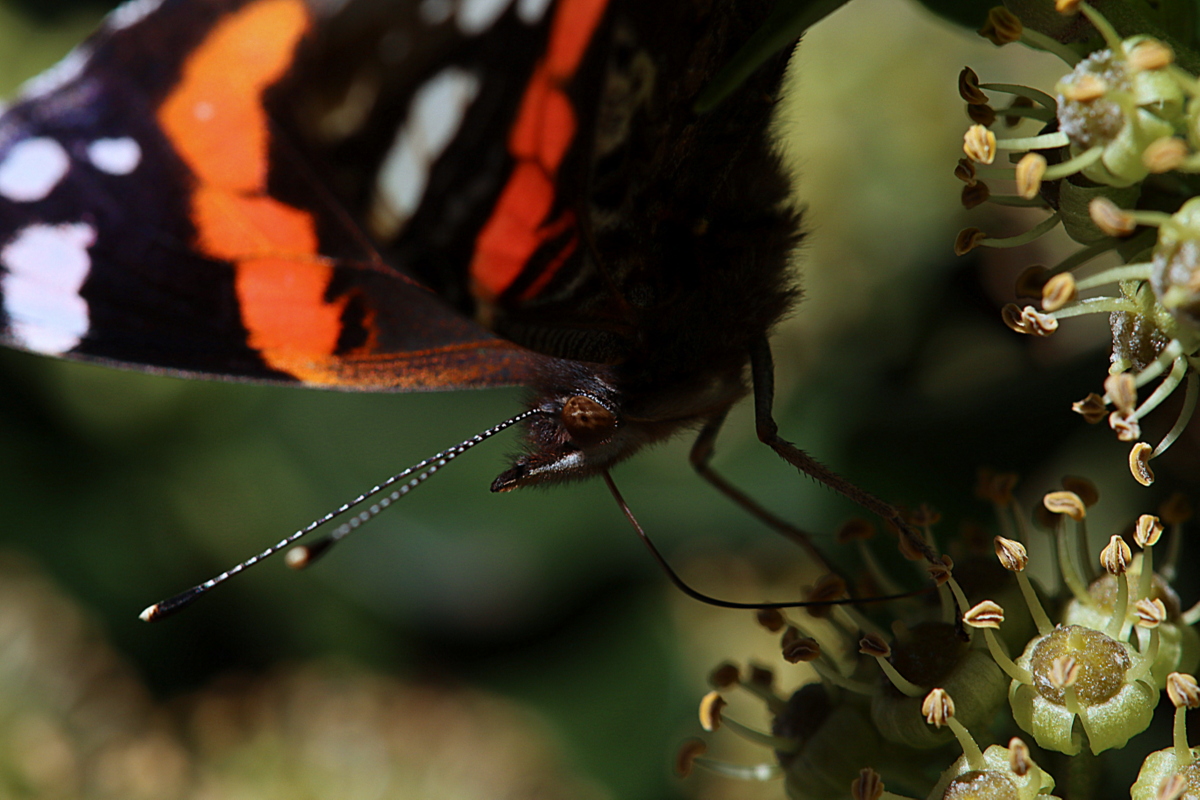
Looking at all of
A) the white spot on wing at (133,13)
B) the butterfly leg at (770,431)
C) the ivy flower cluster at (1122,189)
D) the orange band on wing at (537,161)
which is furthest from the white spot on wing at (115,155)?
the ivy flower cluster at (1122,189)

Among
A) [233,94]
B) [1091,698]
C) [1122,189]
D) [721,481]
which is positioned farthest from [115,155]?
[1091,698]

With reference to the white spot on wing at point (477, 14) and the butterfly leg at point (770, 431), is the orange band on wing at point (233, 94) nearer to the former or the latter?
the white spot on wing at point (477, 14)

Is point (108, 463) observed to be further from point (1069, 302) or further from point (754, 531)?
point (1069, 302)

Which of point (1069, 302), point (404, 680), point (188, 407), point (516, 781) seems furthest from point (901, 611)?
point (188, 407)

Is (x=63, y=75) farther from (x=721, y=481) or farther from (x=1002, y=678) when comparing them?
(x=1002, y=678)

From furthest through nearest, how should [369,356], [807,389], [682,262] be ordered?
[807,389]
[369,356]
[682,262]

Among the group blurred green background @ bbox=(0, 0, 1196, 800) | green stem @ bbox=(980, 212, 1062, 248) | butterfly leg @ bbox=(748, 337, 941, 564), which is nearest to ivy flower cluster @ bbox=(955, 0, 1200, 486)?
green stem @ bbox=(980, 212, 1062, 248)
